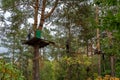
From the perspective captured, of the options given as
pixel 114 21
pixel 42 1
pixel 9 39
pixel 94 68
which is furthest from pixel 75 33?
pixel 114 21

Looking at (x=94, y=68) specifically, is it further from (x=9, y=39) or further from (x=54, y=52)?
(x=9, y=39)

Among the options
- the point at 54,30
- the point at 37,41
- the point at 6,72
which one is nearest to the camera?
the point at 6,72

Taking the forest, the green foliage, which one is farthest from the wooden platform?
the green foliage

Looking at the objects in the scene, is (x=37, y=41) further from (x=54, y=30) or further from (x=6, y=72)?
(x=54, y=30)

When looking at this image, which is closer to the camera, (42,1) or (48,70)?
(42,1)

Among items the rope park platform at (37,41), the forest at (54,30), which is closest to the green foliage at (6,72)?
the forest at (54,30)

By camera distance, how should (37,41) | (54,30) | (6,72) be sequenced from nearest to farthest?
(6,72)
(37,41)
(54,30)

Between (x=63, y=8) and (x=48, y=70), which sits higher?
(x=63, y=8)

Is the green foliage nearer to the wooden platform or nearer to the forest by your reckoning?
the forest

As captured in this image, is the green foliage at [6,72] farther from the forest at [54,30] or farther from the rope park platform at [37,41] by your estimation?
the rope park platform at [37,41]

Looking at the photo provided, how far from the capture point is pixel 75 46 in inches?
1391

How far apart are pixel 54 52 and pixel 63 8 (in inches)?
917

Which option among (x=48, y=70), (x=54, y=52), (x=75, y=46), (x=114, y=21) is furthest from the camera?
(x=48, y=70)

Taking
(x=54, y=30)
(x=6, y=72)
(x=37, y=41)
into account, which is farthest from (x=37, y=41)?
(x=54, y=30)
